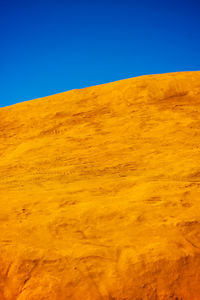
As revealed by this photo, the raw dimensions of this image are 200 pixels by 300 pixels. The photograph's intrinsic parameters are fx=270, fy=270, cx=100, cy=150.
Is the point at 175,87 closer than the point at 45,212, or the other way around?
the point at 45,212

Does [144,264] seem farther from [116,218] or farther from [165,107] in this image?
[165,107]

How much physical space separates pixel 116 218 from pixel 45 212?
123 cm

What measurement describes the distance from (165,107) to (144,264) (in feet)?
31.7

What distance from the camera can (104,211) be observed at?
4406 mm

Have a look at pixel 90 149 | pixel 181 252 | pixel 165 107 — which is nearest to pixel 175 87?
pixel 165 107

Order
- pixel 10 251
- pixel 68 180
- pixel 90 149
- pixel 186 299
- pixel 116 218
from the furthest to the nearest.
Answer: pixel 90 149
pixel 68 180
pixel 116 218
pixel 10 251
pixel 186 299

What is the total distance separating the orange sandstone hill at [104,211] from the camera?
306 cm

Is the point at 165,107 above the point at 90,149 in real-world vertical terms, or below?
above

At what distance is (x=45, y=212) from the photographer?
4.56 metres

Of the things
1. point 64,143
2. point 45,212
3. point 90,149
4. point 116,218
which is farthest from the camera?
point 64,143

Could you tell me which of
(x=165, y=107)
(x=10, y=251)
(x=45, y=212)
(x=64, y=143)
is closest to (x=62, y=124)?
(x=64, y=143)

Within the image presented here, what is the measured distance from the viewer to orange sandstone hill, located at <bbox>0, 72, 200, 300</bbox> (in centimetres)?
306

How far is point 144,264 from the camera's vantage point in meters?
3.20

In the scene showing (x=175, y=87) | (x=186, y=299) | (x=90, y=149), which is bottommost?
(x=186, y=299)
